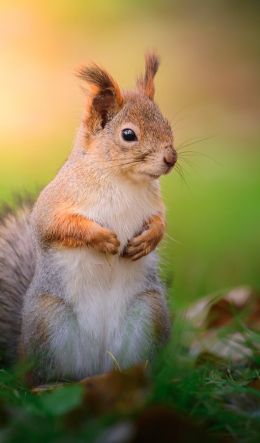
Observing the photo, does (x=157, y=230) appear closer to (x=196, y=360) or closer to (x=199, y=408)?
(x=196, y=360)

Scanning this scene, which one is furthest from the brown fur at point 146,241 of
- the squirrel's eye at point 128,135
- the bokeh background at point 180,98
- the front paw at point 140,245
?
the bokeh background at point 180,98

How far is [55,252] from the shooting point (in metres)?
2.39

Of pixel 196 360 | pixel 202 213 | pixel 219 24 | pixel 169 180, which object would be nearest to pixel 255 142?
pixel 169 180

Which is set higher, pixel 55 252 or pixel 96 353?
pixel 55 252

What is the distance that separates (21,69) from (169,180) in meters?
2.56

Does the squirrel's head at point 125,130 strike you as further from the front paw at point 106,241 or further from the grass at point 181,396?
the grass at point 181,396

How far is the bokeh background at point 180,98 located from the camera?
4727 mm

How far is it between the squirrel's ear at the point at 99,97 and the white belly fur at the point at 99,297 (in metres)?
0.26

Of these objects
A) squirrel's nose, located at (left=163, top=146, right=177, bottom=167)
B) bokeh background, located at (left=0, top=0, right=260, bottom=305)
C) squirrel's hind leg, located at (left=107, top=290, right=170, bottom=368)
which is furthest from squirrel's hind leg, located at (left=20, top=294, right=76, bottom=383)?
bokeh background, located at (left=0, top=0, right=260, bottom=305)

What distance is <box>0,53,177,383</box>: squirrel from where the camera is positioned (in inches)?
92.3

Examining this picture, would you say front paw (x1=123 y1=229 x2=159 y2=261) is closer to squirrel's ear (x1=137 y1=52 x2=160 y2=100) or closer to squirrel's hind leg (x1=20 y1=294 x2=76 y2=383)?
squirrel's hind leg (x1=20 y1=294 x2=76 y2=383)

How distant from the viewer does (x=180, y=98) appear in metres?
7.45

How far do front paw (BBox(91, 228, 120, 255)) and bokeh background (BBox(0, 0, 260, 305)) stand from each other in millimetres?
1108

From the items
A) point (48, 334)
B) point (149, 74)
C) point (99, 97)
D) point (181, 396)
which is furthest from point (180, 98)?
point (181, 396)
